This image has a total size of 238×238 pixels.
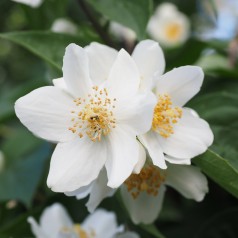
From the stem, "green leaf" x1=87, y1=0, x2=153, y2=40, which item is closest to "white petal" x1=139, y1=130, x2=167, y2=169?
"green leaf" x1=87, y1=0, x2=153, y2=40

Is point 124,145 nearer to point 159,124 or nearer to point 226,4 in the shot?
point 159,124

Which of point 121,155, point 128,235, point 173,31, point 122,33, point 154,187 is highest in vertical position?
point 121,155

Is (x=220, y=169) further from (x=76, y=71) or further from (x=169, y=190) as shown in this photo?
(x=169, y=190)

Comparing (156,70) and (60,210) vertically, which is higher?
(156,70)

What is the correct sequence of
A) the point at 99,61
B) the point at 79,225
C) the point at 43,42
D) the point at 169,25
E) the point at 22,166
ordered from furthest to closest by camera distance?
the point at 169,25 → the point at 22,166 → the point at 79,225 → the point at 43,42 → the point at 99,61

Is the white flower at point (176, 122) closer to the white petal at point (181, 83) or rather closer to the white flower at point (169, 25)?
the white petal at point (181, 83)

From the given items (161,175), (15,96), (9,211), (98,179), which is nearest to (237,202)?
(161,175)

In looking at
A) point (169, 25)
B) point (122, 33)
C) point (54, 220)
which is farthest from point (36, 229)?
point (169, 25)
